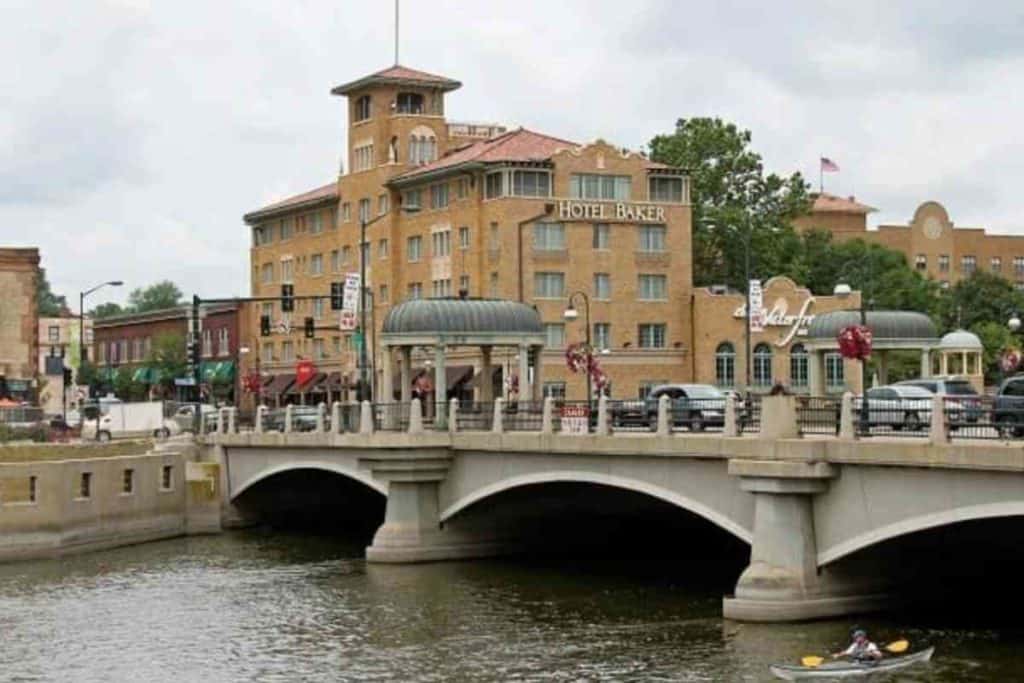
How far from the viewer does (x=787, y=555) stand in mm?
40188

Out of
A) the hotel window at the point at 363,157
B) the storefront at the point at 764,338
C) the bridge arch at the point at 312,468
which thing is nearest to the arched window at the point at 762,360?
the storefront at the point at 764,338

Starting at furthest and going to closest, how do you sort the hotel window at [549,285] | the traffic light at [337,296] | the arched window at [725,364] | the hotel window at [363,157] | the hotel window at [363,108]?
the hotel window at [363,108], the hotel window at [363,157], the arched window at [725,364], the hotel window at [549,285], the traffic light at [337,296]

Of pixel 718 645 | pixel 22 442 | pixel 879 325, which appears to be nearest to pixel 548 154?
pixel 879 325

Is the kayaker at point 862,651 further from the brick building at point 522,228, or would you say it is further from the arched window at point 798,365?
the arched window at point 798,365

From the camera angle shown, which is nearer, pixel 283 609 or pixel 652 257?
pixel 283 609

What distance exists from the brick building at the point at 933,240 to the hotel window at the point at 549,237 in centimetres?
6073

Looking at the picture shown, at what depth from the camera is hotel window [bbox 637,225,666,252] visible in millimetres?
106062

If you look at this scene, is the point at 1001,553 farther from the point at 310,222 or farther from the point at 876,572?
the point at 310,222

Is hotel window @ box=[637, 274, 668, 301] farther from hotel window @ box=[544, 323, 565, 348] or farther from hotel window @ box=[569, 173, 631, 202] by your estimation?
hotel window @ box=[544, 323, 565, 348]

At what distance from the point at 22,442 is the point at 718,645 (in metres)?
40.8

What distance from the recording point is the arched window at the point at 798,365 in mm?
108375

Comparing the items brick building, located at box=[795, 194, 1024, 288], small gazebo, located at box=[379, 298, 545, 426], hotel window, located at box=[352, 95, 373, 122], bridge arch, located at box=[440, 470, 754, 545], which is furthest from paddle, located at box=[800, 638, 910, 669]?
brick building, located at box=[795, 194, 1024, 288]

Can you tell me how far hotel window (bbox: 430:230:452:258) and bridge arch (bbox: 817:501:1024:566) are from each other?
224 ft

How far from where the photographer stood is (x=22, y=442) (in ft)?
242
